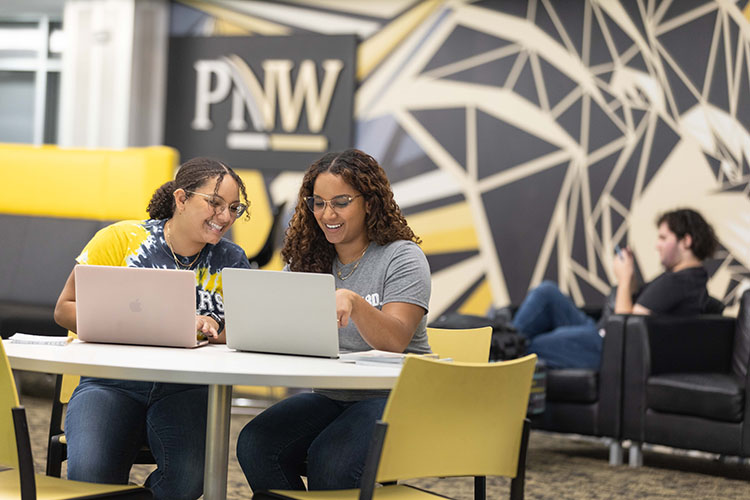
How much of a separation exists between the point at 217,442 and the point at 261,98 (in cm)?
551

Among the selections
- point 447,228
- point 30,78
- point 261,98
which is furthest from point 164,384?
point 30,78

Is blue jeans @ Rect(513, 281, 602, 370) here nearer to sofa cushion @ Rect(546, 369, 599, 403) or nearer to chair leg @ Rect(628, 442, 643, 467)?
sofa cushion @ Rect(546, 369, 599, 403)

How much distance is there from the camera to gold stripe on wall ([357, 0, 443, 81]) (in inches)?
272

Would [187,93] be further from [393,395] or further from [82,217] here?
[393,395]

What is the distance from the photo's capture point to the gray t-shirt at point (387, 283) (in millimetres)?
2322

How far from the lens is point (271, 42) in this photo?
7.21 metres

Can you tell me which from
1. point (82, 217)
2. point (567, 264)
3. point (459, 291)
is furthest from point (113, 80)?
point (567, 264)

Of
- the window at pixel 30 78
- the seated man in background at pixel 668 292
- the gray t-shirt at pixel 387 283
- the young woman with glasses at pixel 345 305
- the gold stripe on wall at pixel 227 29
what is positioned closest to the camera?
the young woman with glasses at pixel 345 305

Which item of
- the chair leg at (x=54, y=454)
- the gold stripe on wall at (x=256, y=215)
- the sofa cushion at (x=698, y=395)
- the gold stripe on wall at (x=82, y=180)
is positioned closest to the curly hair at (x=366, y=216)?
the chair leg at (x=54, y=454)

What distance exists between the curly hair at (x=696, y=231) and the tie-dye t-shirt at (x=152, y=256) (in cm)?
297

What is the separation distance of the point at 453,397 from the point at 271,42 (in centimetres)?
583

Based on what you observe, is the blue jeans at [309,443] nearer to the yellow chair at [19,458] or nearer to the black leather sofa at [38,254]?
the yellow chair at [19,458]

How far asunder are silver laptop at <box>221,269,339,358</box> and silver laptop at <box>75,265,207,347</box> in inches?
4.3

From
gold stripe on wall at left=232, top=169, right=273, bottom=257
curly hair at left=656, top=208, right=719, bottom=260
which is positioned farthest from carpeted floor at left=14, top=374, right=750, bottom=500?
gold stripe on wall at left=232, top=169, right=273, bottom=257
